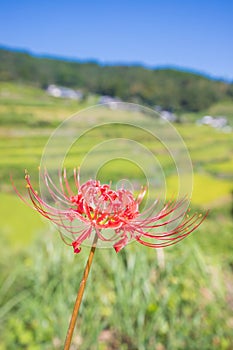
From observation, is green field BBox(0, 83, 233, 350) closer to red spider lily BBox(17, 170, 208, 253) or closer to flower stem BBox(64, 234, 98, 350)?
red spider lily BBox(17, 170, 208, 253)

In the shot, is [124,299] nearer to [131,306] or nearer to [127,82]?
[131,306]

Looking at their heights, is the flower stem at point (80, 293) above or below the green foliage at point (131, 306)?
below

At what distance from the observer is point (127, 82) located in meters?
29.6

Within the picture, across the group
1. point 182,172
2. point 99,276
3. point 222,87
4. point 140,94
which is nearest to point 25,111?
point 140,94

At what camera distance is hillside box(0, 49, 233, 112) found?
25.7 metres

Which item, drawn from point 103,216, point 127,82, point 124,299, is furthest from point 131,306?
point 127,82

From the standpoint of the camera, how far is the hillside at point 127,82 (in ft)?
84.4

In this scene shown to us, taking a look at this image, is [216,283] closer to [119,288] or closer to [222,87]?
[119,288]

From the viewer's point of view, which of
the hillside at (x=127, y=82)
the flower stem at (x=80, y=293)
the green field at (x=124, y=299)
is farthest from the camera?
the hillside at (x=127, y=82)

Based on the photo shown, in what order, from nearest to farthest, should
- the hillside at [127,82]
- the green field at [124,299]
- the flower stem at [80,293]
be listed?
the flower stem at [80,293]
the green field at [124,299]
the hillside at [127,82]

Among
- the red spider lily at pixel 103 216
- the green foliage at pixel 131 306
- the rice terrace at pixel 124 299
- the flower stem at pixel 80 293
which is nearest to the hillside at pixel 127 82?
the rice terrace at pixel 124 299

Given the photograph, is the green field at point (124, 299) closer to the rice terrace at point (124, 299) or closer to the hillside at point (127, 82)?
the rice terrace at point (124, 299)

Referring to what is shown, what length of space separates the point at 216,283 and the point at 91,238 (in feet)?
5.91

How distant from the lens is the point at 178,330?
2.04 meters
